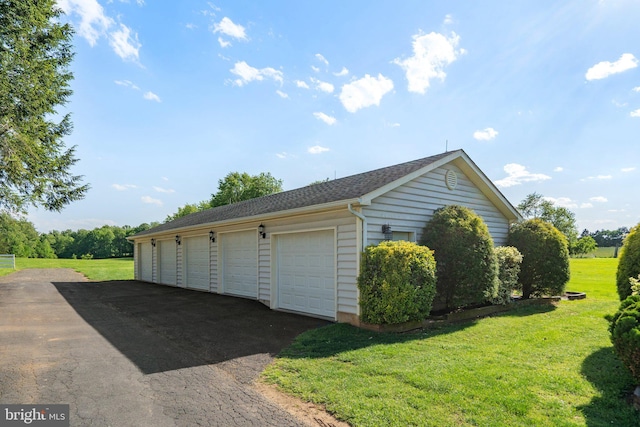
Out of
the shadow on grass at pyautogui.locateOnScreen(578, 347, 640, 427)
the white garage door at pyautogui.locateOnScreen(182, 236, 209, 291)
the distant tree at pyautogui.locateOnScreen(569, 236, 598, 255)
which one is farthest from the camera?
the distant tree at pyautogui.locateOnScreen(569, 236, 598, 255)

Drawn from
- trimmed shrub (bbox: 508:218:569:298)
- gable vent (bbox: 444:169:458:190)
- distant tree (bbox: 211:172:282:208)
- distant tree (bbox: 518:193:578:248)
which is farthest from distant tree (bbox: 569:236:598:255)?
gable vent (bbox: 444:169:458:190)

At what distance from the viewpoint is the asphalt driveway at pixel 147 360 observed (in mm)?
3631

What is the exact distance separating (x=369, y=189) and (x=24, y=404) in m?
6.40

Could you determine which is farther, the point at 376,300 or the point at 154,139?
the point at 154,139

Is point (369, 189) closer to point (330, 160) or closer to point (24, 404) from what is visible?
point (24, 404)

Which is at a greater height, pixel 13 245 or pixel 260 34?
pixel 260 34

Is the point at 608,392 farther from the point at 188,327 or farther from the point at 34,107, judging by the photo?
the point at 34,107

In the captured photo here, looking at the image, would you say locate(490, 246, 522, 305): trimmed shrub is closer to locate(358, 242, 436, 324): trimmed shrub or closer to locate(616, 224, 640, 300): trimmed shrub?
locate(616, 224, 640, 300): trimmed shrub

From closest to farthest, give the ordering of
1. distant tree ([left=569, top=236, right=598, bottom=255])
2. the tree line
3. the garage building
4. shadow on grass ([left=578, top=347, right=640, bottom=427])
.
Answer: shadow on grass ([left=578, top=347, right=640, bottom=427]) < the garage building < distant tree ([left=569, top=236, right=598, bottom=255]) < the tree line

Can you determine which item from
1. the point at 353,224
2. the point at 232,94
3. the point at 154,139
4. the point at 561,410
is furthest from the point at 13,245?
the point at 561,410

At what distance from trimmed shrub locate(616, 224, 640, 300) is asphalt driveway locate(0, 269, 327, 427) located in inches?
234

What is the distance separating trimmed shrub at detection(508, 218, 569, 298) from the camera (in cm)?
1026

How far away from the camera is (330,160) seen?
20484 mm

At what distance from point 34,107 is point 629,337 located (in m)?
16.6
